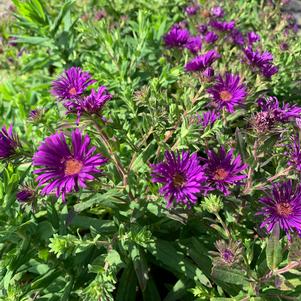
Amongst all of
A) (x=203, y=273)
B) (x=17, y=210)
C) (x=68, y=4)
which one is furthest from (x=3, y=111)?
(x=203, y=273)

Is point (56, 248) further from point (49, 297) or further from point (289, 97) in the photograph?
point (289, 97)

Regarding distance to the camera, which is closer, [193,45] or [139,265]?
[139,265]

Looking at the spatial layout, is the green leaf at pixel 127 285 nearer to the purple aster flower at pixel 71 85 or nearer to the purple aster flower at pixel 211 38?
the purple aster flower at pixel 71 85

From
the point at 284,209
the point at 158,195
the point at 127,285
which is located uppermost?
the point at 284,209

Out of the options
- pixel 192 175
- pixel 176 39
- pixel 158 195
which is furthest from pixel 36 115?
pixel 176 39

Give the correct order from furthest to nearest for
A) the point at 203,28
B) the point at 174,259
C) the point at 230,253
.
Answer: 1. the point at 203,28
2. the point at 174,259
3. the point at 230,253

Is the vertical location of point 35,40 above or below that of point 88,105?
below

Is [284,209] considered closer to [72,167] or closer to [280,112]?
[280,112]

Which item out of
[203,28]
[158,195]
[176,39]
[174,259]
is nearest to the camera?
[158,195]
